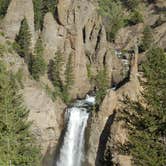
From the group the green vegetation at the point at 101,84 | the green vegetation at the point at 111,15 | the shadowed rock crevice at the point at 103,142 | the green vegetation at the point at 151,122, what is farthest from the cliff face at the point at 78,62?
the green vegetation at the point at 151,122

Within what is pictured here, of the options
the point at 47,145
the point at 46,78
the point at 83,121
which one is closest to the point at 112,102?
the point at 83,121

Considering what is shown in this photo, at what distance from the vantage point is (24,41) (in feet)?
351

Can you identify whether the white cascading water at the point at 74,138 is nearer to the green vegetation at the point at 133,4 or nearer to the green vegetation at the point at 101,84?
the green vegetation at the point at 101,84

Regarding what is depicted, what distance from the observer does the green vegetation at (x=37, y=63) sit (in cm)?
10538

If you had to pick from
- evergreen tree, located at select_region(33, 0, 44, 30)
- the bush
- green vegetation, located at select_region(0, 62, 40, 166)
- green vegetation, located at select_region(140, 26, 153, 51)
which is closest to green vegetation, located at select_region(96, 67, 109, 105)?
green vegetation, located at select_region(140, 26, 153, 51)

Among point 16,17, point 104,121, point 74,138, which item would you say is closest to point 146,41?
point 16,17

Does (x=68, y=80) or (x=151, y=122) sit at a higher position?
(x=68, y=80)

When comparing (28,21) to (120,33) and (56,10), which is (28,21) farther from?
(120,33)

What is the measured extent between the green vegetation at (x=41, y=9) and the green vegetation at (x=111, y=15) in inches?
786

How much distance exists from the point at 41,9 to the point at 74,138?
41.1 m

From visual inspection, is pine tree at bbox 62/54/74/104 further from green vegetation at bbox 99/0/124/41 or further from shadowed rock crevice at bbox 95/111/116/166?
green vegetation at bbox 99/0/124/41

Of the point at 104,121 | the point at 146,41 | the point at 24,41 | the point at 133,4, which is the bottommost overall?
the point at 104,121

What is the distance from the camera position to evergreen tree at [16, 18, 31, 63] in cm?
10688

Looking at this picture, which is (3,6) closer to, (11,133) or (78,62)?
(78,62)
